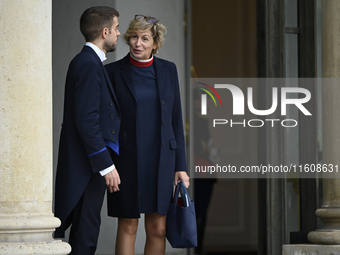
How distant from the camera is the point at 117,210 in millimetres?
3600

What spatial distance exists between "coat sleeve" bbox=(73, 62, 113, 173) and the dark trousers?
0.50ft

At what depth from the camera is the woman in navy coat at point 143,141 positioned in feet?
11.8

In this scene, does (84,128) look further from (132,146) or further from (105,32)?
(105,32)

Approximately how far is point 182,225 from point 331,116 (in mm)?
1806

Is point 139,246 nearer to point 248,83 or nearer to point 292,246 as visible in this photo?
point 292,246

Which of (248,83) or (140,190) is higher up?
(248,83)

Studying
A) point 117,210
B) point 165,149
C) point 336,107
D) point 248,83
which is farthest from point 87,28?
point 248,83

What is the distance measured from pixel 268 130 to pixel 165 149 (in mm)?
2107

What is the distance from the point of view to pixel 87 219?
335cm

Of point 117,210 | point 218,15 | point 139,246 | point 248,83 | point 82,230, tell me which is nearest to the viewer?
point 82,230

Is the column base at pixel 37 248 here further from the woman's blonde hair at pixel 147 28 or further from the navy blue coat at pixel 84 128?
the woman's blonde hair at pixel 147 28

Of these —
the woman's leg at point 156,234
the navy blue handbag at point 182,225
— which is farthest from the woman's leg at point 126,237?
the navy blue handbag at point 182,225

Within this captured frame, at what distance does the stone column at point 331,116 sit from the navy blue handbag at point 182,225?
145cm

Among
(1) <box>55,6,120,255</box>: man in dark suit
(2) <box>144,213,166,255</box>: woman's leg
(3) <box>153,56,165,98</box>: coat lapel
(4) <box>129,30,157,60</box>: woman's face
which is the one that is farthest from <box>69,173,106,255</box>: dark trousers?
(4) <box>129,30,157,60</box>: woman's face
